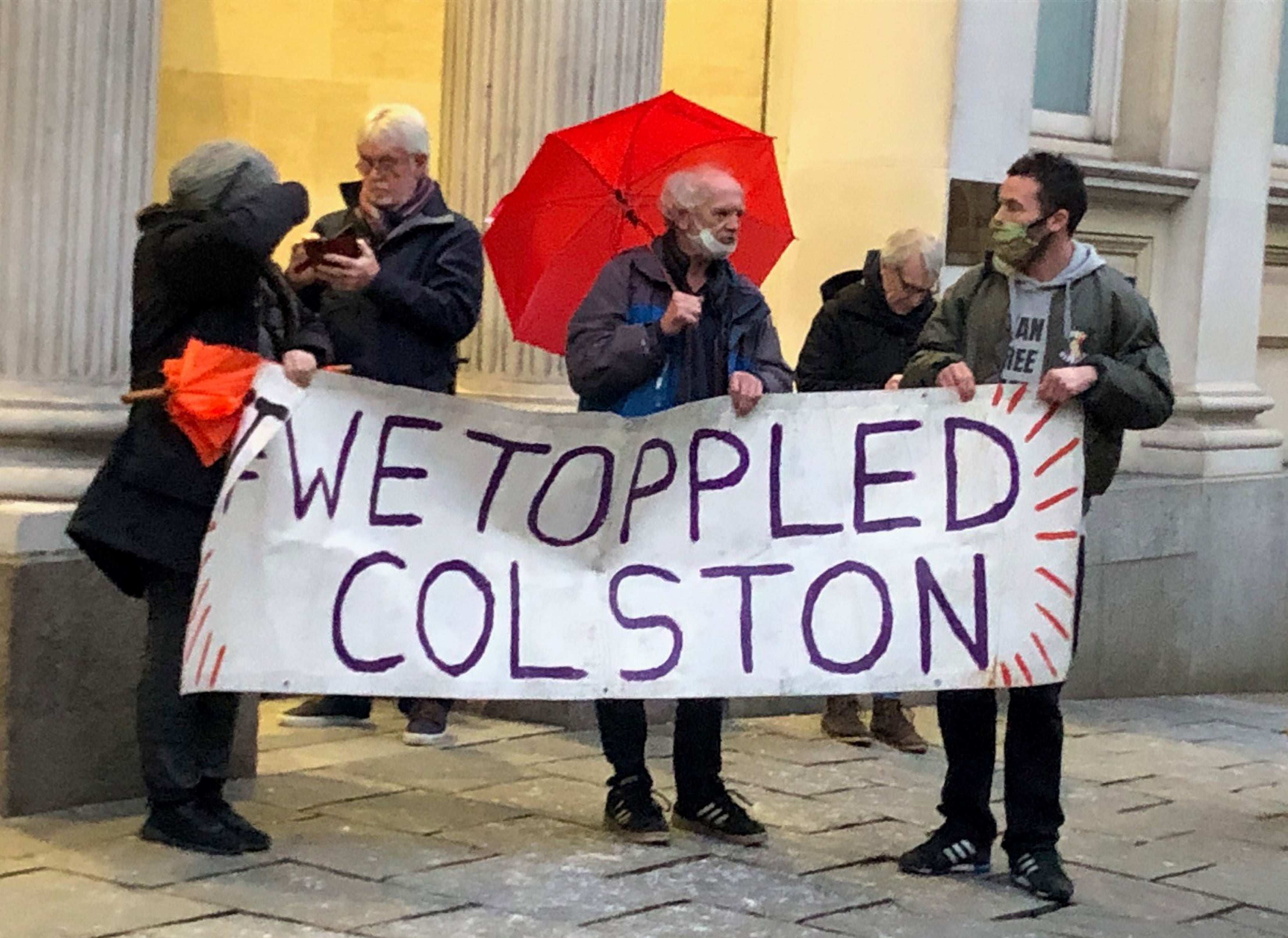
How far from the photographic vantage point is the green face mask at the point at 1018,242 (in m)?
5.49

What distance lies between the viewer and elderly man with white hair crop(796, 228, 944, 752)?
735 centimetres

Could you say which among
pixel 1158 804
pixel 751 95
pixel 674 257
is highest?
pixel 751 95

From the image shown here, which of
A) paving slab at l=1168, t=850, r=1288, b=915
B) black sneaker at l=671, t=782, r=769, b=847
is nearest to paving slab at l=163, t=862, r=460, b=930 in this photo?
black sneaker at l=671, t=782, r=769, b=847

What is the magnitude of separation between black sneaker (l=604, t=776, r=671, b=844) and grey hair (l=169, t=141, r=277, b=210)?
1.79 metres

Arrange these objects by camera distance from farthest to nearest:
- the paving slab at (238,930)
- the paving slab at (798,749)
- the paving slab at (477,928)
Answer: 1. the paving slab at (798,749)
2. the paving slab at (477,928)
3. the paving slab at (238,930)

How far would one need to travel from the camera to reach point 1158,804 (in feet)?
22.9

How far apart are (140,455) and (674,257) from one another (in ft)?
4.72

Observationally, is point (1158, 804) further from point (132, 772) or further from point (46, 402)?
point (46, 402)

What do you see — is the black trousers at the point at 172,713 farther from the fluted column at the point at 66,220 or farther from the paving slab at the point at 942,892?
the paving slab at the point at 942,892

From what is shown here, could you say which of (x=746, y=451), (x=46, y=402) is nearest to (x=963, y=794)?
(x=746, y=451)

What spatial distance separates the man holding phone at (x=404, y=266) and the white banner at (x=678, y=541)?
889 millimetres

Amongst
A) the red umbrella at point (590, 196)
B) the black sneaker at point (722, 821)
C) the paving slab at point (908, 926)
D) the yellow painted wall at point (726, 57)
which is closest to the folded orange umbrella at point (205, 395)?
the red umbrella at point (590, 196)

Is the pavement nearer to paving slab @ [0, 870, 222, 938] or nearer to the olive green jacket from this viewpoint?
paving slab @ [0, 870, 222, 938]

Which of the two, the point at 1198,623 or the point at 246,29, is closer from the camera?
the point at 246,29
